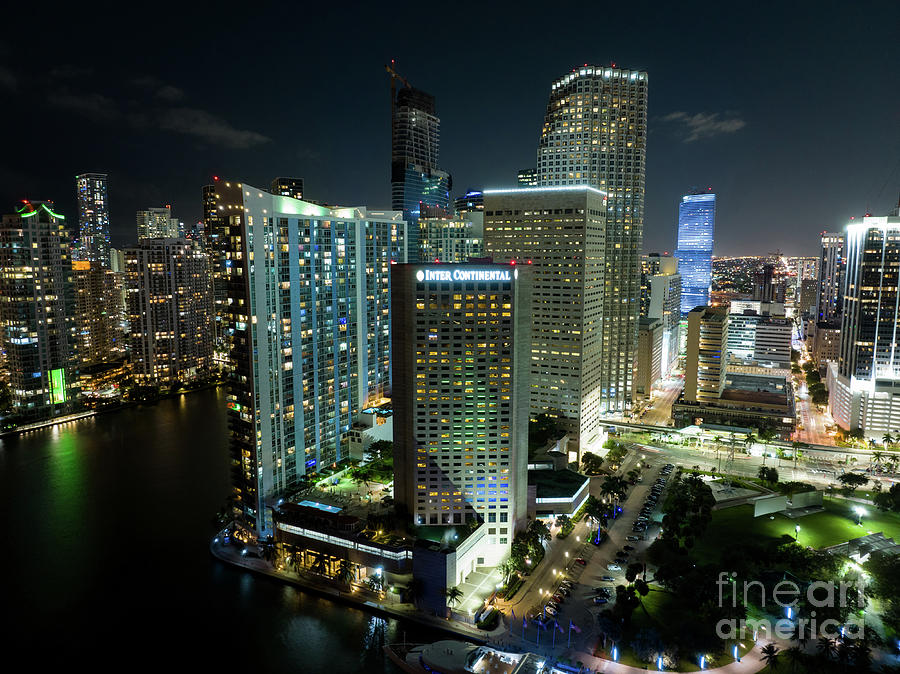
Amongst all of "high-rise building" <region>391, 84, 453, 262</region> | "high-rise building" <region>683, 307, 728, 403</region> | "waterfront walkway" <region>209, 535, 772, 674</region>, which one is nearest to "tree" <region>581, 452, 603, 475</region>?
"high-rise building" <region>683, 307, 728, 403</region>

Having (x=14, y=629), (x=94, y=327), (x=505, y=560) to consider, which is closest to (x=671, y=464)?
(x=505, y=560)

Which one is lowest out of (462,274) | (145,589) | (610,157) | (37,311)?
(145,589)

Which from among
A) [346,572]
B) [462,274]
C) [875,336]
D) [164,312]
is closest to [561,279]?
[462,274]

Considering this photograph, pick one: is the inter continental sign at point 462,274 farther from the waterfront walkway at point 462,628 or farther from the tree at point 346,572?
the waterfront walkway at point 462,628

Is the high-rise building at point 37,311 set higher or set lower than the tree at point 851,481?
higher

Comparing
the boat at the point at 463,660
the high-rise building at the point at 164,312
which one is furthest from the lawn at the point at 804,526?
the high-rise building at the point at 164,312

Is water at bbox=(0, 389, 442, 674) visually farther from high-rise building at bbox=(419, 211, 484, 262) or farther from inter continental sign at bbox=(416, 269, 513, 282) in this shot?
high-rise building at bbox=(419, 211, 484, 262)

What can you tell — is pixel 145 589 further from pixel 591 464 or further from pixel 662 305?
pixel 662 305
